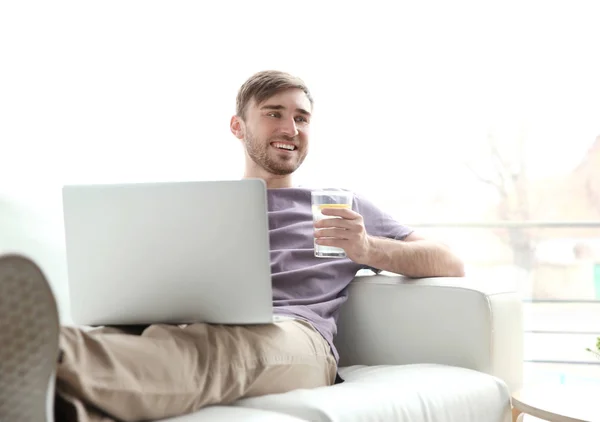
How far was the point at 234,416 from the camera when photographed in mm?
1658

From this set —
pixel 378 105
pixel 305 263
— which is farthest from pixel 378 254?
pixel 378 105

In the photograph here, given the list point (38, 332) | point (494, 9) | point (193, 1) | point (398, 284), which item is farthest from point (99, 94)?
point (38, 332)

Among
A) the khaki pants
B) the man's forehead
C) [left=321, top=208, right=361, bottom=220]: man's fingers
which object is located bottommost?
the khaki pants

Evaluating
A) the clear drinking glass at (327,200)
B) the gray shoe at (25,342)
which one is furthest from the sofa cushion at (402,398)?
the gray shoe at (25,342)

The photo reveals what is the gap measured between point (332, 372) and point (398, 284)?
37cm

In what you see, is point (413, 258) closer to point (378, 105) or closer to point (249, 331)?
point (249, 331)

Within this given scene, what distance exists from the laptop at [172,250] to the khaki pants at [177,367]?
0.06 meters

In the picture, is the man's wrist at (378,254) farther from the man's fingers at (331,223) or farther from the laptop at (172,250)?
the laptop at (172,250)

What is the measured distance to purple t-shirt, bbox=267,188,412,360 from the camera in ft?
7.65

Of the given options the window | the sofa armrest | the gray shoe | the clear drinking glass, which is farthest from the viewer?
the window

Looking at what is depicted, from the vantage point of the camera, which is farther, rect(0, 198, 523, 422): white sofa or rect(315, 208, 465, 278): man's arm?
rect(315, 208, 465, 278): man's arm

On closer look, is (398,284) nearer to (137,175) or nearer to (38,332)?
(38,332)

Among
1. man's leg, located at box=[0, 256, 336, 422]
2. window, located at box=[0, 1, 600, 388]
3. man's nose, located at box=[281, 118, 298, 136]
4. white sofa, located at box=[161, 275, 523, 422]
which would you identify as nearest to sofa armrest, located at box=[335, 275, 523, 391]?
white sofa, located at box=[161, 275, 523, 422]

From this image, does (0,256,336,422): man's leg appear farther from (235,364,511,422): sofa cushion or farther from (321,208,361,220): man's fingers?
(321,208,361,220): man's fingers
